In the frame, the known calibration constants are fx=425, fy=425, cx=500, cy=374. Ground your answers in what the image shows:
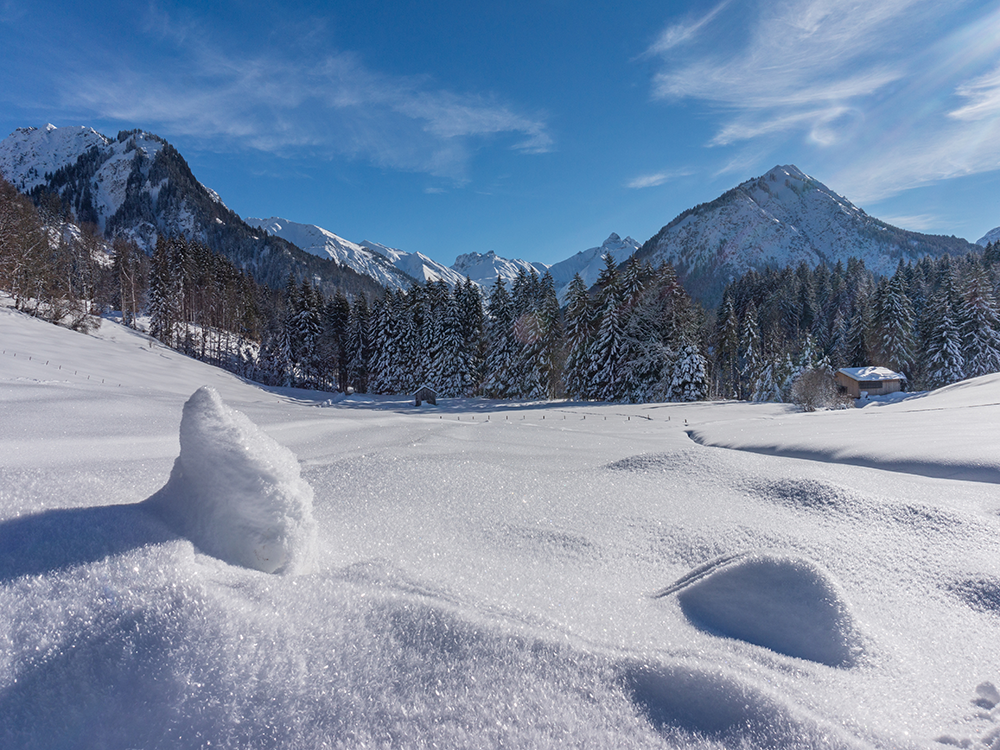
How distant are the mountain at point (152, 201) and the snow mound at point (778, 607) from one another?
127 metres

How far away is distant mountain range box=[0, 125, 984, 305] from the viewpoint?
123688 millimetres

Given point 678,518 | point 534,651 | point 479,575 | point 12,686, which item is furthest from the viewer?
point 678,518

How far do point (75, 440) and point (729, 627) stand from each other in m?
4.53

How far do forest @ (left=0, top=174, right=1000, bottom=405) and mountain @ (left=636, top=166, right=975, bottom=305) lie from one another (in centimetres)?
10174

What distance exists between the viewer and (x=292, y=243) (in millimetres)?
155500

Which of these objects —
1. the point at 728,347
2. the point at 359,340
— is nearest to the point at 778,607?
the point at 359,340

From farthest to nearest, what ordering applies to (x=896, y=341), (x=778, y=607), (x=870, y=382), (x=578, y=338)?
(x=896, y=341), (x=578, y=338), (x=870, y=382), (x=778, y=607)

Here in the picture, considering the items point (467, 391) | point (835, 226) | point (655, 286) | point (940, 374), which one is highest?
point (835, 226)

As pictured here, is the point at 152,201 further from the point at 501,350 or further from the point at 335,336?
the point at 501,350

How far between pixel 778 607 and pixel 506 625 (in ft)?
3.12

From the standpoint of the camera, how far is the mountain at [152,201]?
12000cm

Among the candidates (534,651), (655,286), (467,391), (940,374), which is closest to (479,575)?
(534,651)

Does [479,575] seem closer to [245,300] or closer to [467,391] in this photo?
[467,391]

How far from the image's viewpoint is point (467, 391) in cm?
3231
